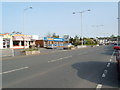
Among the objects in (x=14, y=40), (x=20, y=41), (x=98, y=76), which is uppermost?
(x=14, y=40)

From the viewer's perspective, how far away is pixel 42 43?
6100 cm

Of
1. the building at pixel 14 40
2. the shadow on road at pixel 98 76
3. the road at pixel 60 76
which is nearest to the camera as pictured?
the road at pixel 60 76

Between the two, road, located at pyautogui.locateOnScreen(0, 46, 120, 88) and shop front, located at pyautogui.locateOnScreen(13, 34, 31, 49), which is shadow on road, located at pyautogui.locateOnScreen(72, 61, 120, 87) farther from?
shop front, located at pyautogui.locateOnScreen(13, 34, 31, 49)

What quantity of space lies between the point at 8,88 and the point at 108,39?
527 feet

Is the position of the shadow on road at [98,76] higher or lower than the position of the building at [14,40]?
lower

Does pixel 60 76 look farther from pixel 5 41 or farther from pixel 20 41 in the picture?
pixel 20 41

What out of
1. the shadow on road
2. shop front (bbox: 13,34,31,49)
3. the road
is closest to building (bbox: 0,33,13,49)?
shop front (bbox: 13,34,31,49)

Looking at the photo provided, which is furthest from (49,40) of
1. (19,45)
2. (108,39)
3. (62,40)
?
(108,39)

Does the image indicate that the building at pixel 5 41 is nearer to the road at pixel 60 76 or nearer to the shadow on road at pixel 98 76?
the road at pixel 60 76

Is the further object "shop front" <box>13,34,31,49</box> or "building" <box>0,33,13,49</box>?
"shop front" <box>13,34,31,49</box>

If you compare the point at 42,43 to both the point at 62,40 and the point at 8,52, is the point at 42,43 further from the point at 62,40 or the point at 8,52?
the point at 8,52

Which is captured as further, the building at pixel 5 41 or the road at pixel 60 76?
the building at pixel 5 41

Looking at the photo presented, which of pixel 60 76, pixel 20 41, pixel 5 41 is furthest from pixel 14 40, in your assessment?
pixel 60 76

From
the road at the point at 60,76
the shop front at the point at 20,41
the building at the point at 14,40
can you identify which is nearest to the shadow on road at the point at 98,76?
the road at the point at 60,76
